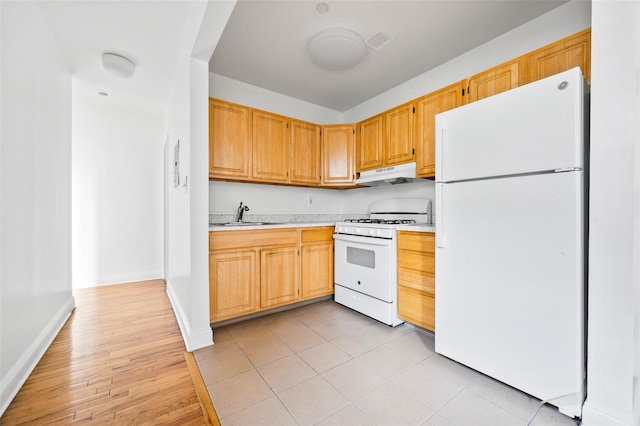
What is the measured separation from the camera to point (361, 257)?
8.76 ft

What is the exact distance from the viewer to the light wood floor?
4.55 ft

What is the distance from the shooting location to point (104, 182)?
12.4 feet

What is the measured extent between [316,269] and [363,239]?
0.65 m

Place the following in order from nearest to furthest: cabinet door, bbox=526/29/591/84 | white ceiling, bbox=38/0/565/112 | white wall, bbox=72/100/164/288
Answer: cabinet door, bbox=526/29/591/84 → white ceiling, bbox=38/0/565/112 → white wall, bbox=72/100/164/288

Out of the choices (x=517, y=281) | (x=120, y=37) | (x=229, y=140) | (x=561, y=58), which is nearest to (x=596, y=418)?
(x=517, y=281)

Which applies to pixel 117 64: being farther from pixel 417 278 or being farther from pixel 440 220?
pixel 417 278

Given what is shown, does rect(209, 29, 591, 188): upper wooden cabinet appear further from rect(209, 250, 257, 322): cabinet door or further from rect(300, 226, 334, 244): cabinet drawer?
rect(209, 250, 257, 322): cabinet door

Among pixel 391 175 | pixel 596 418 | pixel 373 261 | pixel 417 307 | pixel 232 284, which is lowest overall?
pixel 596 418

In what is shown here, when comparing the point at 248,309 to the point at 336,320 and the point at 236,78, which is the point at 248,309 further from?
the point at 236,78

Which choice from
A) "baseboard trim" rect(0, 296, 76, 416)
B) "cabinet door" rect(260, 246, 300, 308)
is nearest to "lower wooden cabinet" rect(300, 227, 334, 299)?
"cabinet door" rect(260, 246, 300, 308)

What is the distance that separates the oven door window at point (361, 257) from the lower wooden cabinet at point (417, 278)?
258mm

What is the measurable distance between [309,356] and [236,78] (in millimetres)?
2953

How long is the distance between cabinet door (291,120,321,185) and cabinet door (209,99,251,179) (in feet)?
1.88

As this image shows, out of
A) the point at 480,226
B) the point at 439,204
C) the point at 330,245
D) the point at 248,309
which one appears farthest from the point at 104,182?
the point at 480,226
